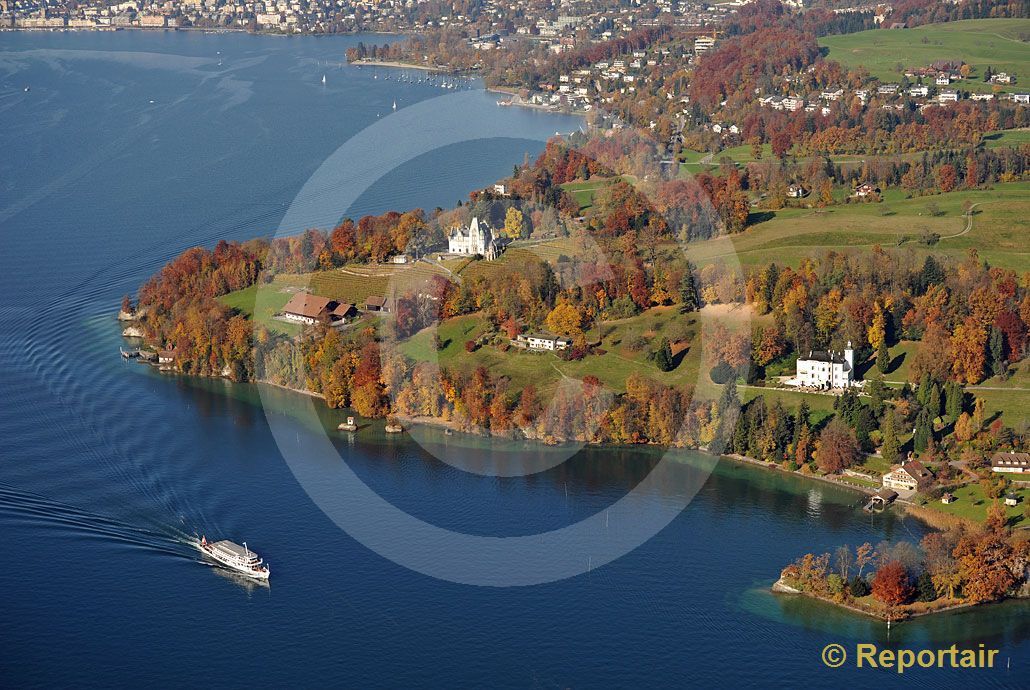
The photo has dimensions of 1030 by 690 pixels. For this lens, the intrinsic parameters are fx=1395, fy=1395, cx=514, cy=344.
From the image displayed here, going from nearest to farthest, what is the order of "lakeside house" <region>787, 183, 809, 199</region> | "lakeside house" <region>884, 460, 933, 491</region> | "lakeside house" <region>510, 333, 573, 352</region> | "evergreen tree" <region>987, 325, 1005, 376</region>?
1. "lakeside house" <region>884, 460, 933, 491</region>
2. "evergreen tree" <region>987, 325, 1005, 376</region>
3. "lakeside house" <region>510, 333, 573, 352</region>
4. "lakeside house" <region>787, 183, 809, 199</region>

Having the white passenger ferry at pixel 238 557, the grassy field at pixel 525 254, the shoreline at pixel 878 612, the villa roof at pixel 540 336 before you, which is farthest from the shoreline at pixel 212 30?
the shoreline at pixel 878 612

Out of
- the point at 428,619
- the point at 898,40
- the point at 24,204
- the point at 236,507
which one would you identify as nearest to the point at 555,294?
the point at 236,507

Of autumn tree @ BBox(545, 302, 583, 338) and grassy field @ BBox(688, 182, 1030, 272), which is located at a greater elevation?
grassy field @ BBox(688, 182, 1030, 272)

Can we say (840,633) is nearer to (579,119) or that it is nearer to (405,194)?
(405,194)

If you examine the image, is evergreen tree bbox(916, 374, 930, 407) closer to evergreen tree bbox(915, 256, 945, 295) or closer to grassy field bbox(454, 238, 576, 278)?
evergreen tree bbox(915, 256, 945, 295)

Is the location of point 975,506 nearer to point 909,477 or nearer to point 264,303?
point 909,477

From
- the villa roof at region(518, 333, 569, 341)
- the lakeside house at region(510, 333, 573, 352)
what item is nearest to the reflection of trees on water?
the lakeside house at region(510, 333, 573, 352)
